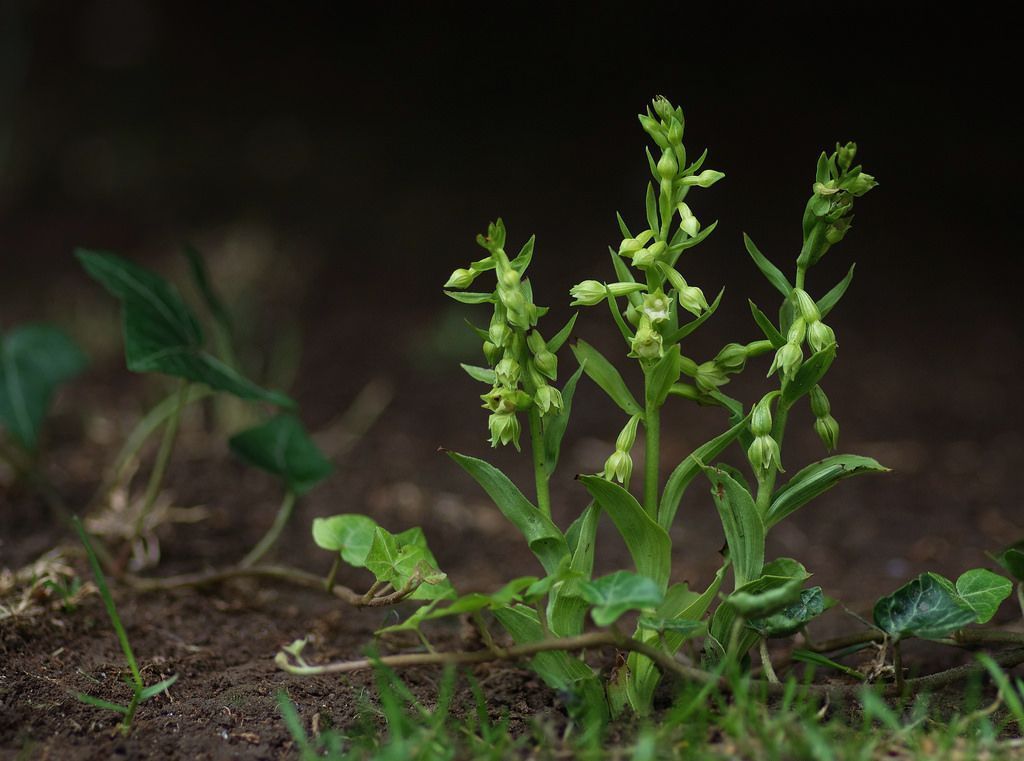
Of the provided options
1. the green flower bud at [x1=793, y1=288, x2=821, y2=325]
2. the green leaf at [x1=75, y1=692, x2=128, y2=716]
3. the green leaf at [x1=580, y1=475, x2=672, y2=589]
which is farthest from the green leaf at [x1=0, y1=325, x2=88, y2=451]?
the green flower bud at [x1=793, y1=288, x2=821, y2=325]

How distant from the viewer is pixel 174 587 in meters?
1.71

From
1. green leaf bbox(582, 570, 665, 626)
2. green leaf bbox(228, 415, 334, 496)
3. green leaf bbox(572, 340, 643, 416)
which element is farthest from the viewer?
green leaf bbox(228, 415, 334, 496)

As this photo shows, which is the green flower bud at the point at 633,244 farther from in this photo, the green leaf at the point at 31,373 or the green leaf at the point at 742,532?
the green leaf at the point at 31,373

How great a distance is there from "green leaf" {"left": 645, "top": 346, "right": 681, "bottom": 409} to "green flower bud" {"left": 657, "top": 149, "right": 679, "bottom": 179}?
20 cm

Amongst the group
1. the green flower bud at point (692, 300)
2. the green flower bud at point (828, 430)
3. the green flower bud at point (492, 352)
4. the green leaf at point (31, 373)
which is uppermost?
the green flower bud at point (692, 300)

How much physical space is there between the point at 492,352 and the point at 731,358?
29 cm

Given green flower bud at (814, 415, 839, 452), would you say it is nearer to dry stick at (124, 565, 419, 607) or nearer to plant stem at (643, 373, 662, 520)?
plant stem at (643, 373, 662, 520)

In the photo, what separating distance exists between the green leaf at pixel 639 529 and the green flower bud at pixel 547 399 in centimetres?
9

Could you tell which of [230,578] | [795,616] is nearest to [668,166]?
[795,616]

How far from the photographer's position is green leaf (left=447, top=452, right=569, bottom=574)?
1.21m

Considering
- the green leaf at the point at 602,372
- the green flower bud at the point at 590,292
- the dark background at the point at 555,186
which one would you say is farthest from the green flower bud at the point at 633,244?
the dark background at the point at 555,186

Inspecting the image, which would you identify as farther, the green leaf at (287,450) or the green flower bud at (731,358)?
the green leaf at (287,450)

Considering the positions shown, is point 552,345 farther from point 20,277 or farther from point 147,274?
point 20,277

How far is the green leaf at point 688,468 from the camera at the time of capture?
1185 millimetres
